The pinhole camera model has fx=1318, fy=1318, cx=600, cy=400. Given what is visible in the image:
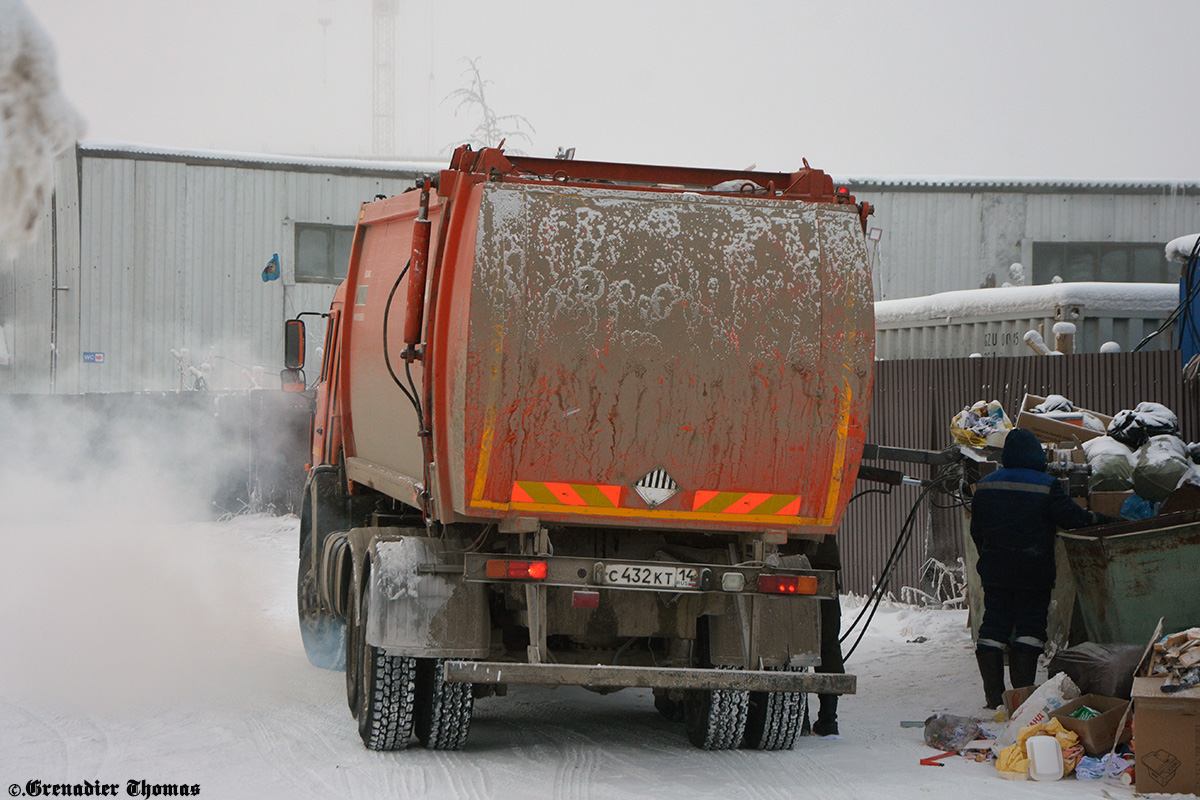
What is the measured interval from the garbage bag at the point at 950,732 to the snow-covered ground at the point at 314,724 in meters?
0.11

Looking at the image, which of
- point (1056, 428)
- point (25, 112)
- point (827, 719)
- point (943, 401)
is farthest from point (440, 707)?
point (25, 112)

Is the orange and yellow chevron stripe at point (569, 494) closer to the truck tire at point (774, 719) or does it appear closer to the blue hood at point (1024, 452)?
the truck tire at point (774, 719)

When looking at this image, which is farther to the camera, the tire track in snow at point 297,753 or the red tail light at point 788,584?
the red tail light at point 788,584

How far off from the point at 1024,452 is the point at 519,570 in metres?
3.09

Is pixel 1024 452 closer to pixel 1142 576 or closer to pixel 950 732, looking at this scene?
pixel 1142 576

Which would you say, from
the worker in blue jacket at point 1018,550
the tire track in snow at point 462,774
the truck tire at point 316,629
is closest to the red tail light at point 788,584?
the worker in blue jacket at point 1018,550

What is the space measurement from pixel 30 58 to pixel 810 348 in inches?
286

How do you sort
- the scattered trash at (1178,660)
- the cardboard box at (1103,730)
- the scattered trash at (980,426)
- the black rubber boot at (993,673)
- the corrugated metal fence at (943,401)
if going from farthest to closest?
the corrugated metal fence at (943,401) → the scattered trash at (980,426) → the black rubber boot at (993,673) → the cardboard box at (1103,730) → the scattered trash at (1178,660)

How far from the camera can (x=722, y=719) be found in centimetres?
695

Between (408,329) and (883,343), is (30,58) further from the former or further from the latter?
(883,343)

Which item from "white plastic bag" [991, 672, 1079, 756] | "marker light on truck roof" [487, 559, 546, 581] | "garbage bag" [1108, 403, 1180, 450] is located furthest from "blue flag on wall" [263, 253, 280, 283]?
"white plastic bag" [991, 672, 1079, 756]

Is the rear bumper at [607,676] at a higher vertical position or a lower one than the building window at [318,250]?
lower

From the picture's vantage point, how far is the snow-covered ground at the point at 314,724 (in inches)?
237

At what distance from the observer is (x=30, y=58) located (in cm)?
1034
